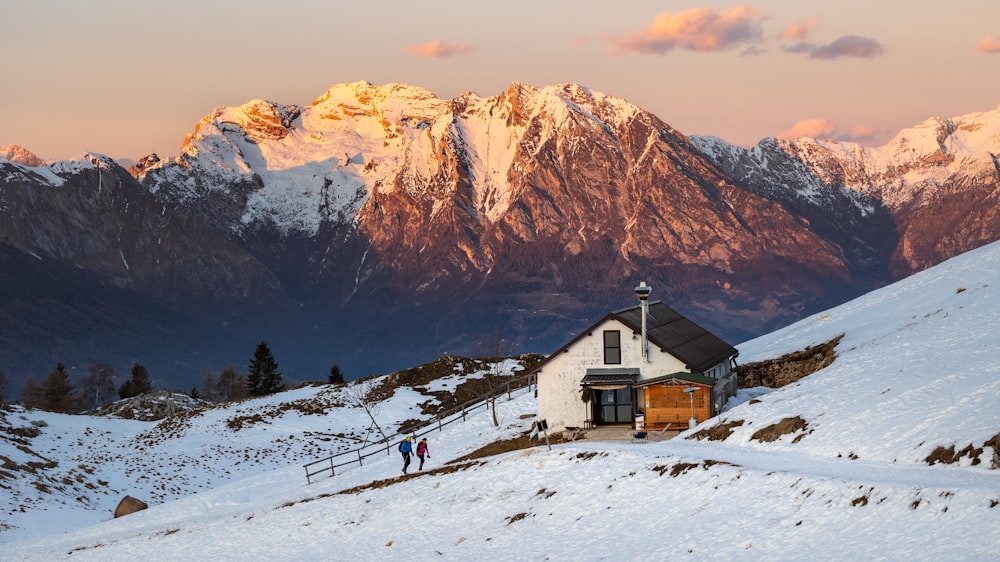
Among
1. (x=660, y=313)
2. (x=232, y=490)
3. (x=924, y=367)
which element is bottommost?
(x=232, y=490)

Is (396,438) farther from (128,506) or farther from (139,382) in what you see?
(139,382)

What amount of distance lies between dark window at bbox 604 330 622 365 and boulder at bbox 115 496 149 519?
92.2 ft

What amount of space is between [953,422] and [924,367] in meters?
11.1

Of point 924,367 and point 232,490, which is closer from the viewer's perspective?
point 924,367

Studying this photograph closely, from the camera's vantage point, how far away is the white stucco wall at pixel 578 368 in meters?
57.2

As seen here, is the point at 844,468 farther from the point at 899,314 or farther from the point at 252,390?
the point at 252,390

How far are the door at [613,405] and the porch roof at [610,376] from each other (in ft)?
3.29

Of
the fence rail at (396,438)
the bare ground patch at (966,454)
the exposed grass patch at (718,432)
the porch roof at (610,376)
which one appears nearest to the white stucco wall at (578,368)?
the porch roof at (610,376)

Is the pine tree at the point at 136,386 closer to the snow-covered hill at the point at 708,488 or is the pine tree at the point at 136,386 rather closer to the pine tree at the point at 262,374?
the pine tree at the point at 262,374

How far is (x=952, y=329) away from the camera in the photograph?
173 ft

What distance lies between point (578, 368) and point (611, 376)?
242cm

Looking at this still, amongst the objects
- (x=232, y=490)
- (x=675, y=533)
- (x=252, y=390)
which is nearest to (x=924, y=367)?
(x=675, y=533)

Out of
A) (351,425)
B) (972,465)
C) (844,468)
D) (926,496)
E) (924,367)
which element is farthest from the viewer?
(351,425)

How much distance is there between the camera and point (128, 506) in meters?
60.4
